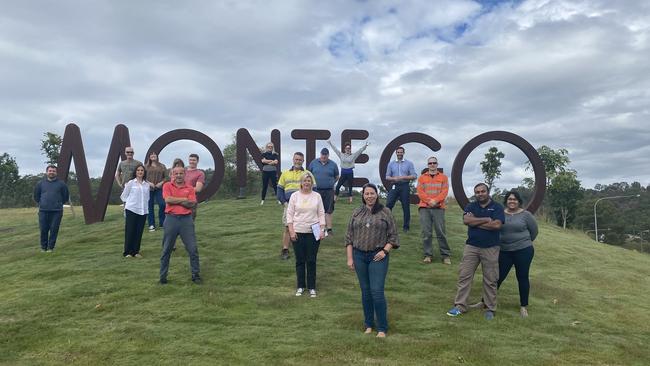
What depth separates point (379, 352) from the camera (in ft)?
14.7

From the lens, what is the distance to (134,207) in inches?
303

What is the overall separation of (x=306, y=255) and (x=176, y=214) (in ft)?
6.55

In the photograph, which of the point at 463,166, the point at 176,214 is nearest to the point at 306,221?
the point at 176,214

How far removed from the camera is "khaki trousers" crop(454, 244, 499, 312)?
5582 mm

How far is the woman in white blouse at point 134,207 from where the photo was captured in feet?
25.3

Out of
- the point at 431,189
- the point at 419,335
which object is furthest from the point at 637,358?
the point at 431,189

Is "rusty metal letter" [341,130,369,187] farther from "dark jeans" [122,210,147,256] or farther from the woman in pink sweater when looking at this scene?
the woman in pink sweater

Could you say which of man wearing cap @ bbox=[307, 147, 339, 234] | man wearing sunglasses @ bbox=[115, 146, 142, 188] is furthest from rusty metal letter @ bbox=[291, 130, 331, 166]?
man wearing cap @ bbox=[307, 147, 339, 234]

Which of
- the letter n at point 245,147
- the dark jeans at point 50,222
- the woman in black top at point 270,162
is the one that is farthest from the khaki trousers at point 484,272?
the letter n at point 245,147

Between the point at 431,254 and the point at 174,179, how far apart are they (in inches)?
186

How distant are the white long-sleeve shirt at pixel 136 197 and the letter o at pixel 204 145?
6.56 m

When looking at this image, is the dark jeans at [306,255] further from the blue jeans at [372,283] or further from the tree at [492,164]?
the tree at [492,164]

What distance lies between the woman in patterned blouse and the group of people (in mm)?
11

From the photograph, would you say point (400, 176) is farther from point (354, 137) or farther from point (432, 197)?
point (354, 137)
